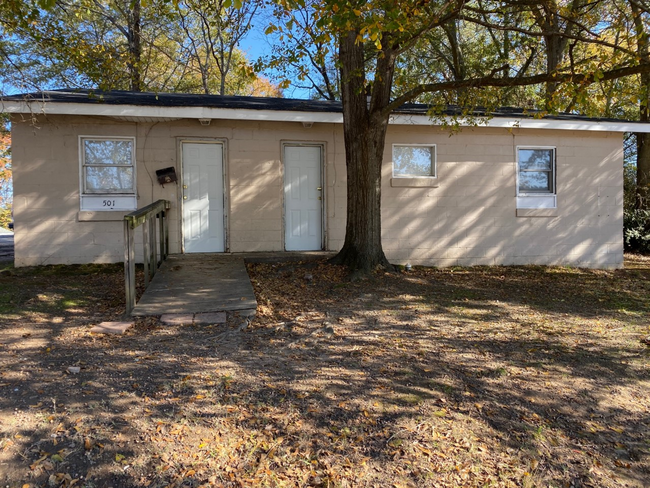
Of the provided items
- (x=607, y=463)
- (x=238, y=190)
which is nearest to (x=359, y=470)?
(x=607, y=463)

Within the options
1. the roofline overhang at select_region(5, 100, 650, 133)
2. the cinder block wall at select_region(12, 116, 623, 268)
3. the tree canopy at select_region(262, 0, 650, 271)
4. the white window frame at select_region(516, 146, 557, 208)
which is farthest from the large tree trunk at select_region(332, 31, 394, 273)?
the white window frame at select_region(516, 146, 557, 208)

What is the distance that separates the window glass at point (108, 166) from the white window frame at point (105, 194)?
2cm

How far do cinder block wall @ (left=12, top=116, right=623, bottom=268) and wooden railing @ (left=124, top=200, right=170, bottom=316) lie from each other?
544 mm

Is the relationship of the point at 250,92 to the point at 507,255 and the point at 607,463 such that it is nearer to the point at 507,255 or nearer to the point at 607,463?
the point at 507,255

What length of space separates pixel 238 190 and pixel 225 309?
13.3ft

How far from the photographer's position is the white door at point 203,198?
8.51 m

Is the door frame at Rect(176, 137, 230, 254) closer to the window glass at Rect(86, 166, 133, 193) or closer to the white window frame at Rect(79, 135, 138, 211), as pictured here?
the white window frame at Rect(79, 135, 138, 211)

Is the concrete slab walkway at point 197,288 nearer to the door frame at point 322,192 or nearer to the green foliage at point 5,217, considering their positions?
the door frame at point 322,192

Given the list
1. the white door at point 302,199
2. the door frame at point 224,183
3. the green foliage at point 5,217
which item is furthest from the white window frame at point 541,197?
the green foliage at point 5,217

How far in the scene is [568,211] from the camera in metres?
9.95

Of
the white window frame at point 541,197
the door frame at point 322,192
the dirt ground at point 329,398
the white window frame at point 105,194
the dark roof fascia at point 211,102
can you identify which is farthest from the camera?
the white window frame at point 541,197

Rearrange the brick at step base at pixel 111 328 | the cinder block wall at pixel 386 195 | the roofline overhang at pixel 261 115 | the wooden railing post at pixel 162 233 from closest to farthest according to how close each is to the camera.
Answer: the brick at step base at pixel 111 328 < the roofline overhang at pixel 261 115 < the wooden railing post at pixel 162 233 < the cinder block wall at pixel 386 195

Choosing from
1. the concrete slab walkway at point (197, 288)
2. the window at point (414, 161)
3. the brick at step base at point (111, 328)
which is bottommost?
the brick at step base at point (111, 328)

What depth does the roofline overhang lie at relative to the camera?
7.39 meters
